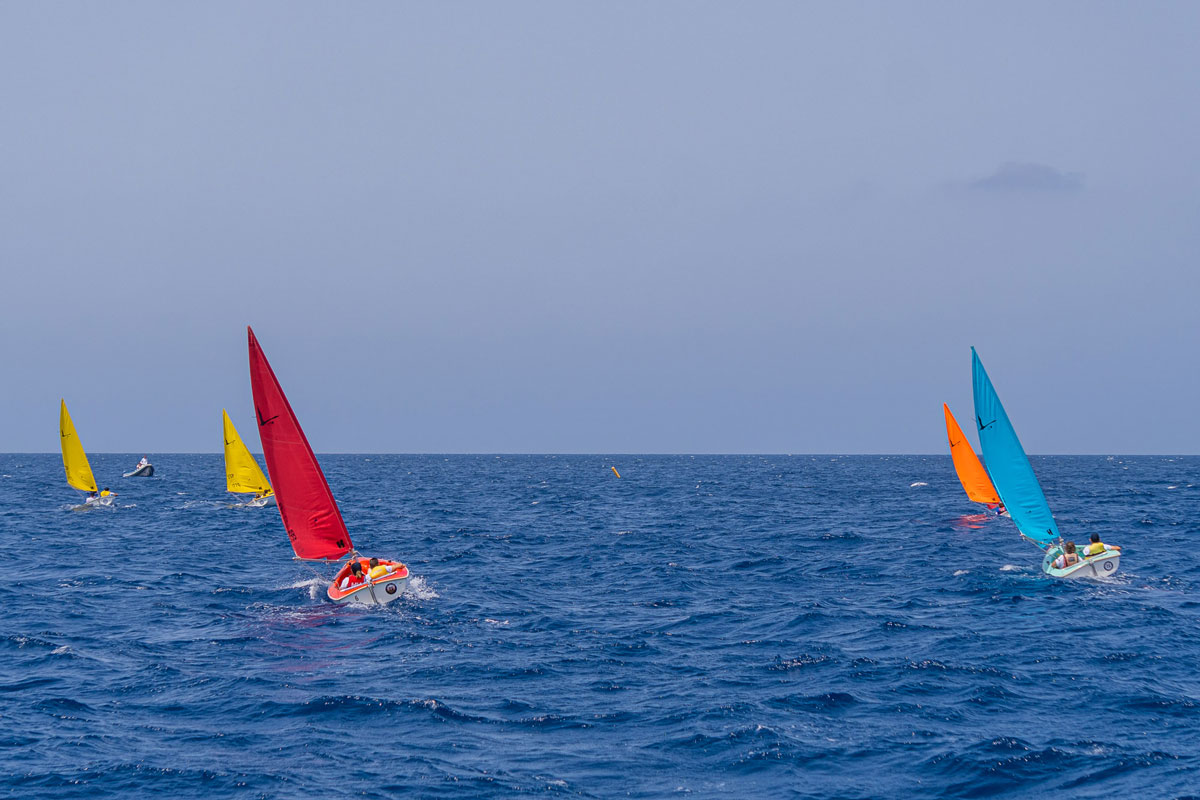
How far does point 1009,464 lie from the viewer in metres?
37.1

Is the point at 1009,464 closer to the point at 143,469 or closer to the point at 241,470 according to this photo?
the point at 241,470

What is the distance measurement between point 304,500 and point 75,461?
46.9 meters

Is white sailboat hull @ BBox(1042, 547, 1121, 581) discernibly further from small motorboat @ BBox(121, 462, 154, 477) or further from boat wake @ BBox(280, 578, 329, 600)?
small motorboat @ BBox(121, 462, 154, 477)

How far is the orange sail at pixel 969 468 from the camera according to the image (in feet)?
192

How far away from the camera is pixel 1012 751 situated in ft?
54.4

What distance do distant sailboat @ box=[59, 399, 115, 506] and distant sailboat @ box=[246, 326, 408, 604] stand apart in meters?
43.1

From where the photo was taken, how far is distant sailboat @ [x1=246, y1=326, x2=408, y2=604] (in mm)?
30141

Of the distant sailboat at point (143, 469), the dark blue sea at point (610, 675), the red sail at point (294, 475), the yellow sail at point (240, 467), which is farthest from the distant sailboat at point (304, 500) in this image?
the distant sailboat at point (143, 469)

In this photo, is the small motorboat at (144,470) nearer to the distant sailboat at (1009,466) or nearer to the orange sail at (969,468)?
the orange sail at (969,468)

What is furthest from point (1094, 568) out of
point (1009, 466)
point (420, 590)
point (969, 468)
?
point (969, 468)

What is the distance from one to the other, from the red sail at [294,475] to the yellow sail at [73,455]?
141ft

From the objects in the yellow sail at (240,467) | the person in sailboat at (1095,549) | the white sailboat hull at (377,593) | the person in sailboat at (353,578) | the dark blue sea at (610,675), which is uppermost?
the yellow sail at (240,467)

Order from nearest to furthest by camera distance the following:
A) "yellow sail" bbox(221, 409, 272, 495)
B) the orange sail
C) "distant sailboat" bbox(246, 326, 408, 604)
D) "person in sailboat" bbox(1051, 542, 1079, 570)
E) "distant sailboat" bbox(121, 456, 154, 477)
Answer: "distant sailboat" bbox(246, 326, 408, 604) → "person in sailboat" bbox(1051, 542, 1079, 570) → the orange sail → "yellow sail" bbox(221, 409, 272, 495) → "distant sailboat" bbox(121, 456, 154, 477)

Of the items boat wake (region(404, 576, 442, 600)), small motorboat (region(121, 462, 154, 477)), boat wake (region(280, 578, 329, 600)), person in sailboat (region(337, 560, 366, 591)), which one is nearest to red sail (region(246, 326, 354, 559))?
boat wake (region(280, 578, 329, 600))
